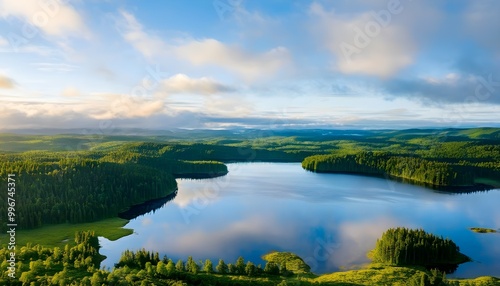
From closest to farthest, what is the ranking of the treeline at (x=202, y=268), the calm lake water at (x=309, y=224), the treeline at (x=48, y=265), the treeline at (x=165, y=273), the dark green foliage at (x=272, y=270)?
the treeline at (x=165, y=273)
the treeline at (x=48, y=265)
the treeline at (x=202, y=268)
the dark green foliage at (x=272, y=270)
the calm lake water at (x=309, y=224)

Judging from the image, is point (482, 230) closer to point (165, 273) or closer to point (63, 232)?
point (165, 273)

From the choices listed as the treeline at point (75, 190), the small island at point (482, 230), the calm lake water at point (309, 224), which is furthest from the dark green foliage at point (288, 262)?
the treeline at point (75, 190)

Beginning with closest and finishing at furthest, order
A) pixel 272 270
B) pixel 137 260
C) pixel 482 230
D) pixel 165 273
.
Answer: pixel 165 273
pixel 272 270
pixel 137 260
pixel 482 230

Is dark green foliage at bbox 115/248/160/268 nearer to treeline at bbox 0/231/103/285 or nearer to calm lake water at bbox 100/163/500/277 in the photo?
calm lake water at bbox 100/163/500/277

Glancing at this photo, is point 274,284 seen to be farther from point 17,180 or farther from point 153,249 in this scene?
point 17,180

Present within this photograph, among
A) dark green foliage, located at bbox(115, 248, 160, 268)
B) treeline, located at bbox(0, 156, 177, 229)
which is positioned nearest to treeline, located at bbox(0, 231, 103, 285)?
dark green foliage, located at bbox(115, 248, 160, 268)

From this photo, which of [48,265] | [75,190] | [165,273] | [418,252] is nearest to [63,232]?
[75,190]

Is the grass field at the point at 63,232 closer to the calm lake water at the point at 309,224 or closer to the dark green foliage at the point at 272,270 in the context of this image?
the calm lake water at the point at 309,224
